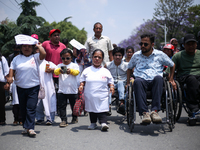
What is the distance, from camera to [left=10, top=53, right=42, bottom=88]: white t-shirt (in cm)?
464

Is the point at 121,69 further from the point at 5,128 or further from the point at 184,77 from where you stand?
the point at 5,128

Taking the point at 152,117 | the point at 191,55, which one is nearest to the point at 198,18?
the point at 191,55

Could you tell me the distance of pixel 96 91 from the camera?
4.95m

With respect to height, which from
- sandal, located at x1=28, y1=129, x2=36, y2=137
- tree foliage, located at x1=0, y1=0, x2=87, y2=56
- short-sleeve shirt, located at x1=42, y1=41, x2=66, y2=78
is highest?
tree foliage, located at x1=0, y1=0, x2=87, y2=56

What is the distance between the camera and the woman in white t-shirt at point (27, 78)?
460 centimetres

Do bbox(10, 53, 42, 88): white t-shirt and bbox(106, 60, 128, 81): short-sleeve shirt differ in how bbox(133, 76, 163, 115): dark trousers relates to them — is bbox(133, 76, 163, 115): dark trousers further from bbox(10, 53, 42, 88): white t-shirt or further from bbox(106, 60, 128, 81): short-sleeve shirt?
bbox(10, 53, 42, 88): white t-shirt

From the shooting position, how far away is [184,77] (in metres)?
5.46

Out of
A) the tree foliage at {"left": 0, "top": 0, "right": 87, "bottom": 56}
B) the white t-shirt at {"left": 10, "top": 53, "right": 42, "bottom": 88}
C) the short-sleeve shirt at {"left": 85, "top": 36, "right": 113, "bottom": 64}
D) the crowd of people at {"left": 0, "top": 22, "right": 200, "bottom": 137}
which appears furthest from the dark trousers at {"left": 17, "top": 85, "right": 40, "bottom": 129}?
the tree foliage at {"left": 0, "top": 0, "right": 87, "bottom": 56}

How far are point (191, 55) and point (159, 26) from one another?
29.5 m

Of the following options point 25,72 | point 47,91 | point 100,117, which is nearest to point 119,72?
point 100,117

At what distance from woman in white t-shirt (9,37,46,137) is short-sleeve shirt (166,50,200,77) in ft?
9.57

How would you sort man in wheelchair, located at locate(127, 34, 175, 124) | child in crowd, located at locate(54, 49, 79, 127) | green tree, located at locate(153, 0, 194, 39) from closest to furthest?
1. man in wheelchair, located at locate(127, 34, 175, 124)
2. child in crowd, located at locate(54, 49, 79, 127)
3. green tree, located at locate(153, 0, 194, 39)

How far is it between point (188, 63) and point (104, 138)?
278 cm

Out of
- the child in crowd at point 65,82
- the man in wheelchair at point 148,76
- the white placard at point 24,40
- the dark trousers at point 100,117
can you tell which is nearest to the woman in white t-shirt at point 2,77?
the child in crowd at point 65,82
